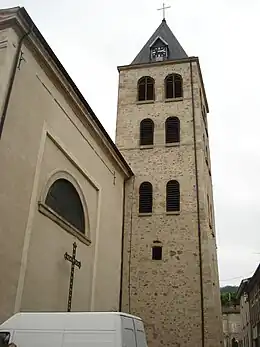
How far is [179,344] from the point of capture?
15320 mm

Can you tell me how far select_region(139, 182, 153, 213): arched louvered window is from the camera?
18.4 m

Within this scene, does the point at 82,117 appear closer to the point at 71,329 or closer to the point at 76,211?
the point at 76,211

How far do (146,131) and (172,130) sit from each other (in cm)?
130

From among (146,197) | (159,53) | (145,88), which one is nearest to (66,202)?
(146,197)

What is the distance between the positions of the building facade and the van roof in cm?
150

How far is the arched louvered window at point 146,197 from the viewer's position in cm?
1842

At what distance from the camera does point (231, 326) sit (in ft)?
144

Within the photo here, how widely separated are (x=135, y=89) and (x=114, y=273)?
33.8 feet

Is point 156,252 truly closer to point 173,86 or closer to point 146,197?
point 146,197

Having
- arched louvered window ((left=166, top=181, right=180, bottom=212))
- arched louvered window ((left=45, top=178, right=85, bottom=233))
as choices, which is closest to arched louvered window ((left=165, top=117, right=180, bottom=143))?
arched louvered window ((left=166, top=181, right=180, bottom=212))

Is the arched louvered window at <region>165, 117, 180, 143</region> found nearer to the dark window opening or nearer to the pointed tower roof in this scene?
the pointed tower roof

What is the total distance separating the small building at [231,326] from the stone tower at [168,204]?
92.2 feet

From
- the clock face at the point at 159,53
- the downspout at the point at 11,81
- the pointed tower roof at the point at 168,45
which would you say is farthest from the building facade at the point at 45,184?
the clock face at the point at 159,53

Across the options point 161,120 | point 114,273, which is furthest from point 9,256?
point 161,120
